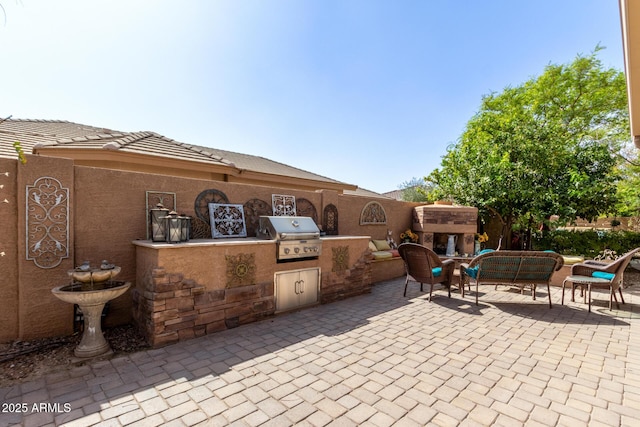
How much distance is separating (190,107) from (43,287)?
6351 millimetres

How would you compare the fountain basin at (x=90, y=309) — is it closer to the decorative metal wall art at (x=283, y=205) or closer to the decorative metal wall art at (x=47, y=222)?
the decorative metal wall art at (x=47, y=222)

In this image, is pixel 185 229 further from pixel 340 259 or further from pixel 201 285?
pixel 340 259

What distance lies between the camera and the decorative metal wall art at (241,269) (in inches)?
158

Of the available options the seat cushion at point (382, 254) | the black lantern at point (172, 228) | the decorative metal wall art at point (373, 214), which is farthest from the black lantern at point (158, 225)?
the decorative metal wall art at point (373, 214)

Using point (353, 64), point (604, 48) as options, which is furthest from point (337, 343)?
point (604, 48)

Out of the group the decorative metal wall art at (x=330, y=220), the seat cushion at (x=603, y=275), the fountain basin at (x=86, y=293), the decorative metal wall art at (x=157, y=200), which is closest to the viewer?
the fountain basin at (x=86, y=293)

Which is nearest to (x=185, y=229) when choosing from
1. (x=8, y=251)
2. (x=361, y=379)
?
(x=8, y=251)

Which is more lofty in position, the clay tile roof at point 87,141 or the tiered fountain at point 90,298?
the clay tile roof at point 87,141

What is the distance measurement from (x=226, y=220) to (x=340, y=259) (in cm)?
233

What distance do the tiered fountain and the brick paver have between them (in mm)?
264

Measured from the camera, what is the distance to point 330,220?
6801 millimetres

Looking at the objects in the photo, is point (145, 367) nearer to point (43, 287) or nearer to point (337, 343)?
point (43, 287)

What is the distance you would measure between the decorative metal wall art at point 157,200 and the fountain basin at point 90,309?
112 centimetres

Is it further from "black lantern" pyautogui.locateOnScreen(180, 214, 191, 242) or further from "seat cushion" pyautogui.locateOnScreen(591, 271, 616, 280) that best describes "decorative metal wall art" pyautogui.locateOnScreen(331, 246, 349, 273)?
"seat cushion" pyautogui.locateOnScreen(591, 271, 616, 280)
